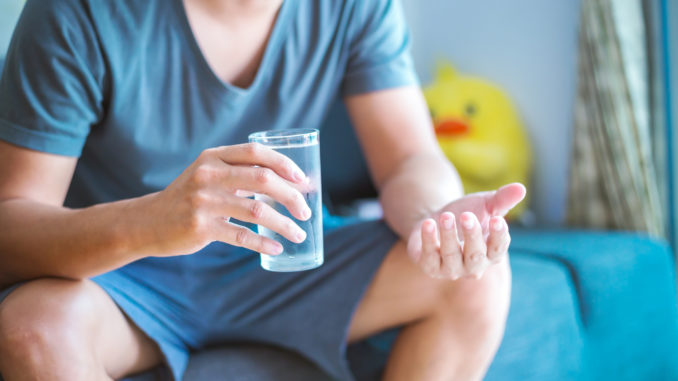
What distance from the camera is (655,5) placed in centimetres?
213

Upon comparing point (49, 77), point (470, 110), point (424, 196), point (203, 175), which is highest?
point (49, 77)

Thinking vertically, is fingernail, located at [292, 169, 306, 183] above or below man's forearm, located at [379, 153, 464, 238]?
above

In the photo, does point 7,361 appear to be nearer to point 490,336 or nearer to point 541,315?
point 490,336

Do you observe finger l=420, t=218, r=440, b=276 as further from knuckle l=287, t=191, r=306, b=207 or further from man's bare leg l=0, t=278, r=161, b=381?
man's bare leg l=0, t=278, r=161, b=381

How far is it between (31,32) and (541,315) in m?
1.14

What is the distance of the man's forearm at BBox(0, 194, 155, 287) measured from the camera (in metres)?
0.80

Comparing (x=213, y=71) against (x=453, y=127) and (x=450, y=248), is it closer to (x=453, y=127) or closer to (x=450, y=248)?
(x=450, y=248)

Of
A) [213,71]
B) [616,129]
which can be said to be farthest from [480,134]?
[213,71]

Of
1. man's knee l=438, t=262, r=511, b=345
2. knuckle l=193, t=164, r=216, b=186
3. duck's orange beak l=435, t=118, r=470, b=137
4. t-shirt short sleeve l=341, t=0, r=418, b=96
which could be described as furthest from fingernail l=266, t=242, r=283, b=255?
duck's orange beak l=435, t=118, r=470, b=137

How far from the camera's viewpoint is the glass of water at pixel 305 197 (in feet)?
2.52

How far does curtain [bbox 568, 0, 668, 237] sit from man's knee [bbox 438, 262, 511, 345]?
3.95 feet

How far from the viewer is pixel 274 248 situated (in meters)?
0.76

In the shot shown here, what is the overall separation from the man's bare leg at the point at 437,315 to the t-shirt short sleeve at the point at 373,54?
34 centimetres

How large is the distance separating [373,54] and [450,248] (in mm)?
532
